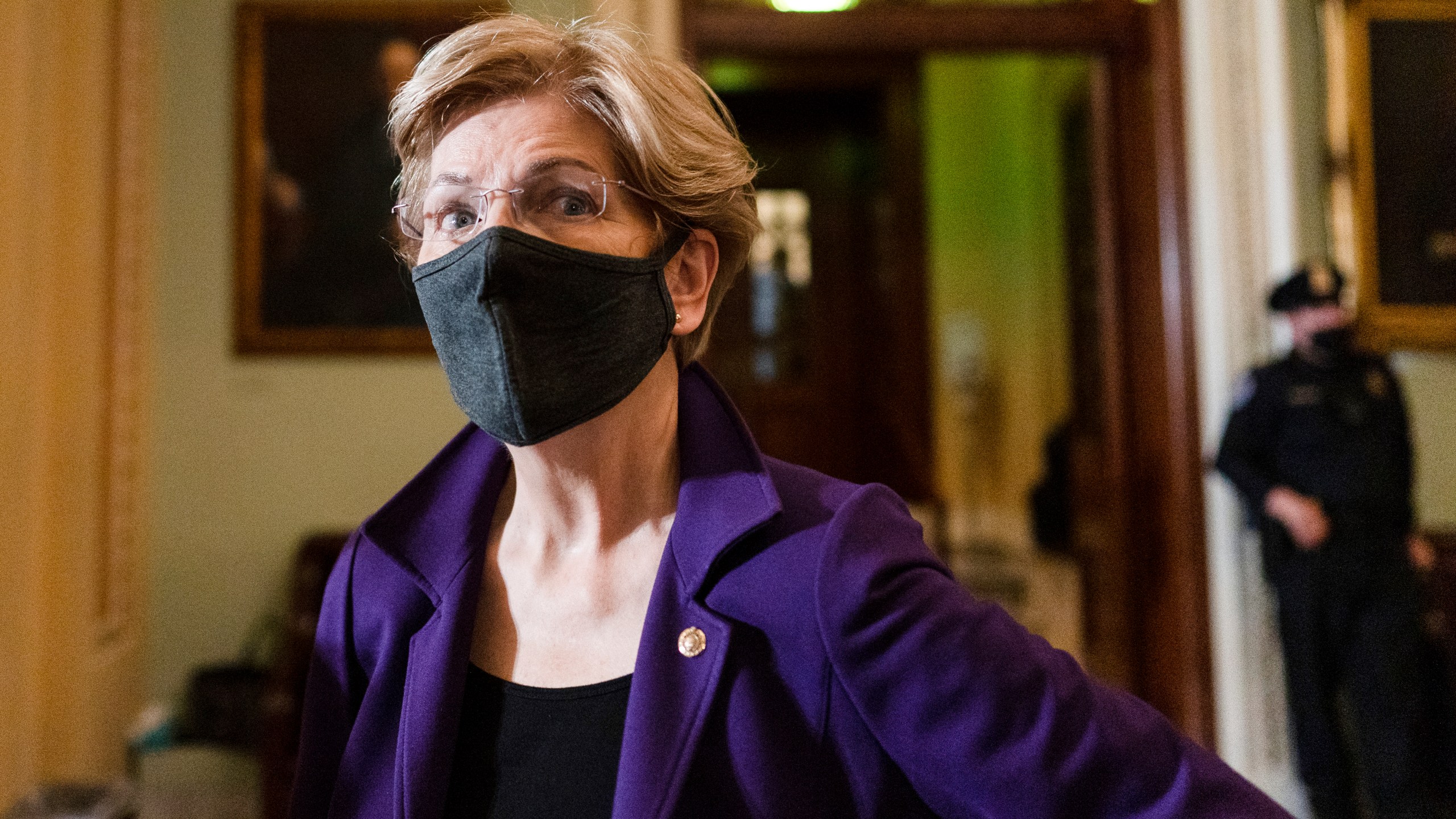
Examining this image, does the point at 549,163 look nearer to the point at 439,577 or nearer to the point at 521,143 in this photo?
the point at 521,143

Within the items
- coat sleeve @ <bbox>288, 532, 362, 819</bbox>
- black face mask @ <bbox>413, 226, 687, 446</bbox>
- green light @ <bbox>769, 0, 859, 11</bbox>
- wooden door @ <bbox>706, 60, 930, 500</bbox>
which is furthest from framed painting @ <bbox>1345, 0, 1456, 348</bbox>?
coat sleeve @ <bbox>288, 532, 362, 819</bbox>

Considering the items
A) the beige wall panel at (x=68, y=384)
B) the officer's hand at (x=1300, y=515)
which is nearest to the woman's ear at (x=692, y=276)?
the beige wall panel at (x=68, y=384)

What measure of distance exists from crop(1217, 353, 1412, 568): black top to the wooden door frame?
1.21ft

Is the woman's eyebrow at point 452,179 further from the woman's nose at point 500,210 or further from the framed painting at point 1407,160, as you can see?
the framed painting at point 1407,160

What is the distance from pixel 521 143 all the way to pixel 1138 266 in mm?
3379

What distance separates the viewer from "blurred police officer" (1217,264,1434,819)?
2906mm

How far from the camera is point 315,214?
11.5 feet

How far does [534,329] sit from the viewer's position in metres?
0.93

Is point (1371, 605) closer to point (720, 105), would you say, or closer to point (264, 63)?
point (720, 105)

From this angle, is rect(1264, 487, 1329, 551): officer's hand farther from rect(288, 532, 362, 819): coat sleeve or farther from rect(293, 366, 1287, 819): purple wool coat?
rect(288, 532, 362, 819): coat sleeve

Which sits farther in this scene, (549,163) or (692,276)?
(692,276)

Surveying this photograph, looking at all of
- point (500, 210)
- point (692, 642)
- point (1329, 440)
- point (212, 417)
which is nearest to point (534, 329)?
point (500, 210)

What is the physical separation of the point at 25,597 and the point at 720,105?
105 inches

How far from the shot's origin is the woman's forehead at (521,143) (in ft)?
3.05
